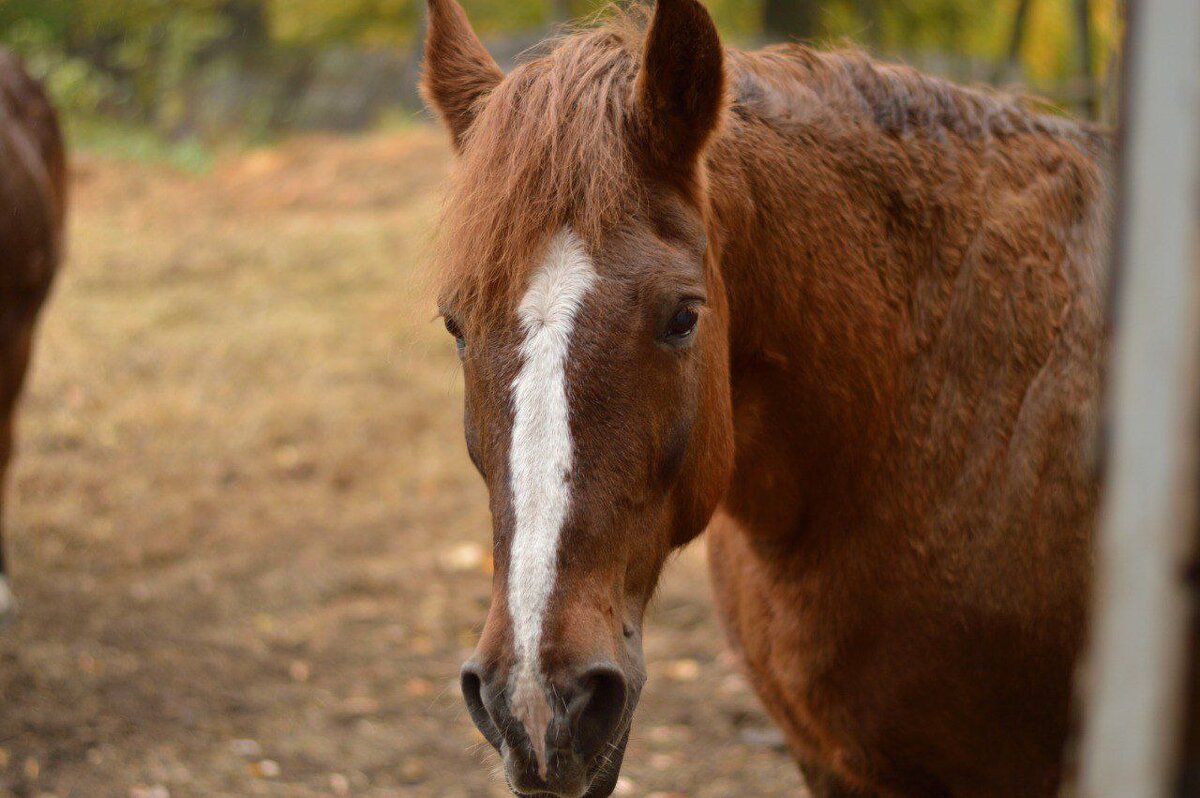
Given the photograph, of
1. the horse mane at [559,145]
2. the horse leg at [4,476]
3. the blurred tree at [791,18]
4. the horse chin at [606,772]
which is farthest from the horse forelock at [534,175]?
the blurred tree at [791,18]

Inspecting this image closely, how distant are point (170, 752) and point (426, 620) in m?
1.33

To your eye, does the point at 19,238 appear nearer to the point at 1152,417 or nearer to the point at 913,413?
the point at 913,413

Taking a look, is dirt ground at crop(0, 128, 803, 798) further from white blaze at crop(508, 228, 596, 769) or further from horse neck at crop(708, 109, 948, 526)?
horse neck at crop(708, 109, 948, 526)

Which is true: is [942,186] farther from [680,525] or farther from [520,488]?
[520,488]

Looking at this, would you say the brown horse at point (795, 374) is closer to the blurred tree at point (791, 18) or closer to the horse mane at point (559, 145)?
the horse mane at point (559, 145)

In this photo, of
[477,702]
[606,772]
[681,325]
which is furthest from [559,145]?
[606,772]

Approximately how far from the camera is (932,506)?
211cm

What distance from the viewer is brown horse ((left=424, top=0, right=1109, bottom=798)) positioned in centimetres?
162

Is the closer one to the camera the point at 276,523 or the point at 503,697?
the point at 503,697

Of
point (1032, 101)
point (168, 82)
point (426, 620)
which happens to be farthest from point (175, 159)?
point (1032, 101)

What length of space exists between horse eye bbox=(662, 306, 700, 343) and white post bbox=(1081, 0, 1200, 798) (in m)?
1.02

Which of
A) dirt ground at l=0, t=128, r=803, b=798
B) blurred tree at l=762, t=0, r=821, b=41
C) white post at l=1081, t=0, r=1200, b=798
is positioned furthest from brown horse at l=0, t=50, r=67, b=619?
blurred tree at l=762, t=0, r=821, b=41

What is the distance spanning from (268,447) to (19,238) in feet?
6.94

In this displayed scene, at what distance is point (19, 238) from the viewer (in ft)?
15.1
